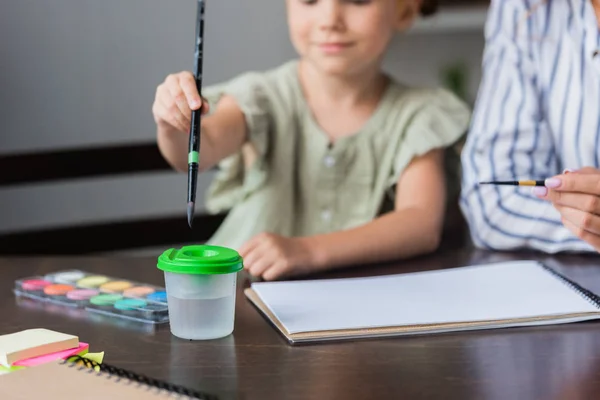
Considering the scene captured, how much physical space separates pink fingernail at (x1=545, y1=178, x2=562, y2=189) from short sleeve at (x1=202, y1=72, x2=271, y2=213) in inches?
20.1

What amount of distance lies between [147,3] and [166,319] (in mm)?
1683

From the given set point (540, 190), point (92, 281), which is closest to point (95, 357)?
point (92, 281)

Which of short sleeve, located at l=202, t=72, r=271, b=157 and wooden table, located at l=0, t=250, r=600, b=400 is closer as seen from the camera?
wooden table, located at l=0, t=250, r=600, b=400

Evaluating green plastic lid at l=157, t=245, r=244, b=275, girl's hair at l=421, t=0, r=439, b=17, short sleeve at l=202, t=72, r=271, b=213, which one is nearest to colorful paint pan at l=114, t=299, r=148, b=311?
green plastic lid at l=157, t=245, r=244, b=275

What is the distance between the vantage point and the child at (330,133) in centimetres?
119

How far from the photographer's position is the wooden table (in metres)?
0.60

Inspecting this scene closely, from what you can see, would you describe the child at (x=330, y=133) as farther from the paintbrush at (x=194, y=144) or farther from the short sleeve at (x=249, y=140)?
the paintbrush at (x=194, y=144)

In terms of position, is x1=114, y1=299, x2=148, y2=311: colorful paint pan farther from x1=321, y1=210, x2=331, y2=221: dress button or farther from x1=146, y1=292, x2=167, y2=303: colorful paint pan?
x1=321, y1=210, x2=331, y2=221: dress button

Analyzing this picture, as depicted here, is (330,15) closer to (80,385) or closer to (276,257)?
(276,257)

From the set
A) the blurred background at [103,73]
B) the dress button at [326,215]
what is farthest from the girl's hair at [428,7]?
the blurred background at [103,73]

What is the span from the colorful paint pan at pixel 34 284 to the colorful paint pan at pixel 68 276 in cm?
1

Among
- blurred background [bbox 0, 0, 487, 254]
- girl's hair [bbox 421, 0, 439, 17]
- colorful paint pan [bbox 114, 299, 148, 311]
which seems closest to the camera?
colorful paint pan [bbox 114, 299, 148, 311]

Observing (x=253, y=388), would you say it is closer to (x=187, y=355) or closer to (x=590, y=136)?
(x=187, y=355)

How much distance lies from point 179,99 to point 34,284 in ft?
0.80
